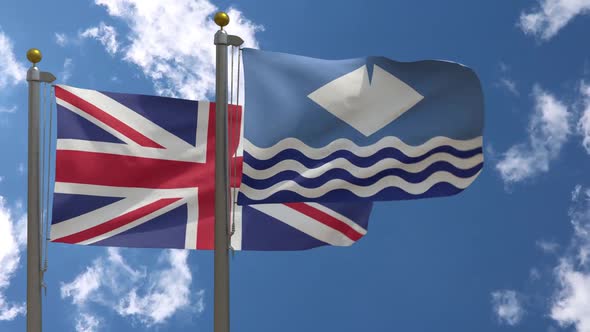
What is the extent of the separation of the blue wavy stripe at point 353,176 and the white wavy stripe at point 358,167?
0.03 meters

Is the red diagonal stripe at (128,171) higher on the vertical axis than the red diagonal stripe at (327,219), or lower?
higher

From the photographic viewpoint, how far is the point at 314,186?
732 cm

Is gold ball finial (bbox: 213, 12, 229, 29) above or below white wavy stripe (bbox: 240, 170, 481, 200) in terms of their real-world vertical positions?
above

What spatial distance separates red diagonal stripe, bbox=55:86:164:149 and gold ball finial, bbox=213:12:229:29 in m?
1.82

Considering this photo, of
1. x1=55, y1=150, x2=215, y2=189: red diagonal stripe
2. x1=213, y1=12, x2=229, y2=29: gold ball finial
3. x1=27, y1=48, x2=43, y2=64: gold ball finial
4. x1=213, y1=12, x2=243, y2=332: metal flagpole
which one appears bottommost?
x1=213, y1=12, x2=243, y2=332: metal flagpole

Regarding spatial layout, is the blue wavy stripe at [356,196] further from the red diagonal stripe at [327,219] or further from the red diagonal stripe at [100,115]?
the red diagonal stripe at [100,115]

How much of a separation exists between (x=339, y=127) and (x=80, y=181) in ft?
8.56

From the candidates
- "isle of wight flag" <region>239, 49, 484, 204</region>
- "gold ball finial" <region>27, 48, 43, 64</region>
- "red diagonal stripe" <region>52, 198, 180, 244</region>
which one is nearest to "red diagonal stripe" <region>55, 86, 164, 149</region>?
"gold ball finial" <region>27, 48, 43, 64</region>

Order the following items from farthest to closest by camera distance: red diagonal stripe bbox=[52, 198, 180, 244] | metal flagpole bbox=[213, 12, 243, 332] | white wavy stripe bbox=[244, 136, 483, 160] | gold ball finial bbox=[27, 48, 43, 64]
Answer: red diagonal stripe bbox=[52, 198, 180, 244] < gold ball finial bbox=[27, 48, 43, 64] < white wavy stripe bbox=[244, 136, 483, 160] < metal flagpole bbox=[213, 12, 243, 332]

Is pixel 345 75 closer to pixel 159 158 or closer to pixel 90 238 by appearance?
pixel 159 158

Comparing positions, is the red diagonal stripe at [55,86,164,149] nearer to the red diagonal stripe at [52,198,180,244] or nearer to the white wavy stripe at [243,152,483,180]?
the red diagonal stripe at [52,198,180,244]

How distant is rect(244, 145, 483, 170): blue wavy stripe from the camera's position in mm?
7086

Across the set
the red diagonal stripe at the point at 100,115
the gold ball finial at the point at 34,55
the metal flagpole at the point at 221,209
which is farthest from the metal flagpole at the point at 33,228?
the metal flagpole at the point at 221,209

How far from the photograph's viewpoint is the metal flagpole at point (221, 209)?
6.54 metres
